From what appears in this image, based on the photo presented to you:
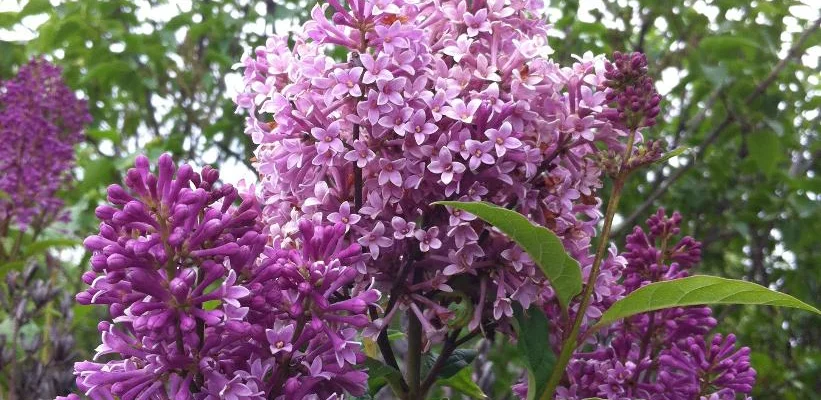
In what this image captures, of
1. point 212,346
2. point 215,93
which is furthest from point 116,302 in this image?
point 215,93

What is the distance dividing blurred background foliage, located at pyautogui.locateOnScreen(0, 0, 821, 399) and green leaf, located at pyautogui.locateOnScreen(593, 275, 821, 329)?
201cm

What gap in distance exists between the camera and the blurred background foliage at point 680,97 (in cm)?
342

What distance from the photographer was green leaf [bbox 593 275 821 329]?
1.22 metres

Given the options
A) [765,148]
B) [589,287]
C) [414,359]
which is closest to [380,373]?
[414,359]

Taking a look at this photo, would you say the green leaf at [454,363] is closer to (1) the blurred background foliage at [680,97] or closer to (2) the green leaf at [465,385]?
(2) the green leaf at [465,385]

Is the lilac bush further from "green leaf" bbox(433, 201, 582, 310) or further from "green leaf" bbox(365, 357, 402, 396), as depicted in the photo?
"green leaf" bbox(433, 201, 582, 310)

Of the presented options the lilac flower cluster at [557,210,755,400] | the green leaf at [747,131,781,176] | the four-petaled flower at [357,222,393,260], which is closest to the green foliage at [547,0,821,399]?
the green leaf at [747,131,781,176]

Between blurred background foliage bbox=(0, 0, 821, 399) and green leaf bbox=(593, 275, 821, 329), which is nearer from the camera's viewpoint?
green leaf bbox=(593, 275, 821, 329)

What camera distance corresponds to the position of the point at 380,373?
1308 mm

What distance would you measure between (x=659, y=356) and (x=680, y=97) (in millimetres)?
2662

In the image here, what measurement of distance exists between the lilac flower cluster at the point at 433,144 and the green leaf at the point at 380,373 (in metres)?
0.07

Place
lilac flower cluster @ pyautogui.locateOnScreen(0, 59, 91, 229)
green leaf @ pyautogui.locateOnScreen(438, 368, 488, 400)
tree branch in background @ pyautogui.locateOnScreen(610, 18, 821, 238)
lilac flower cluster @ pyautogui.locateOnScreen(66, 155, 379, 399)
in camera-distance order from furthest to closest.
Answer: tree branch in background @ pyautogui.locateOnScreen(610, 18, 821, 238)
lilac flower cluster @ pyautogui.locateOnScreen(0, 59, 91, 229)
green leaf @ pyautogui.locateOnScreen(438, 368, 488, 400)
lilac flower cluster @ pyautogui.locateOnScreen(66, 155, 379, 399)

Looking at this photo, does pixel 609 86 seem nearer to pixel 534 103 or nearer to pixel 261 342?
pixel 534 103

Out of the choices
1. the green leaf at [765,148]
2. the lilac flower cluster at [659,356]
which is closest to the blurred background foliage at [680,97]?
the green leaf at [765,148]
